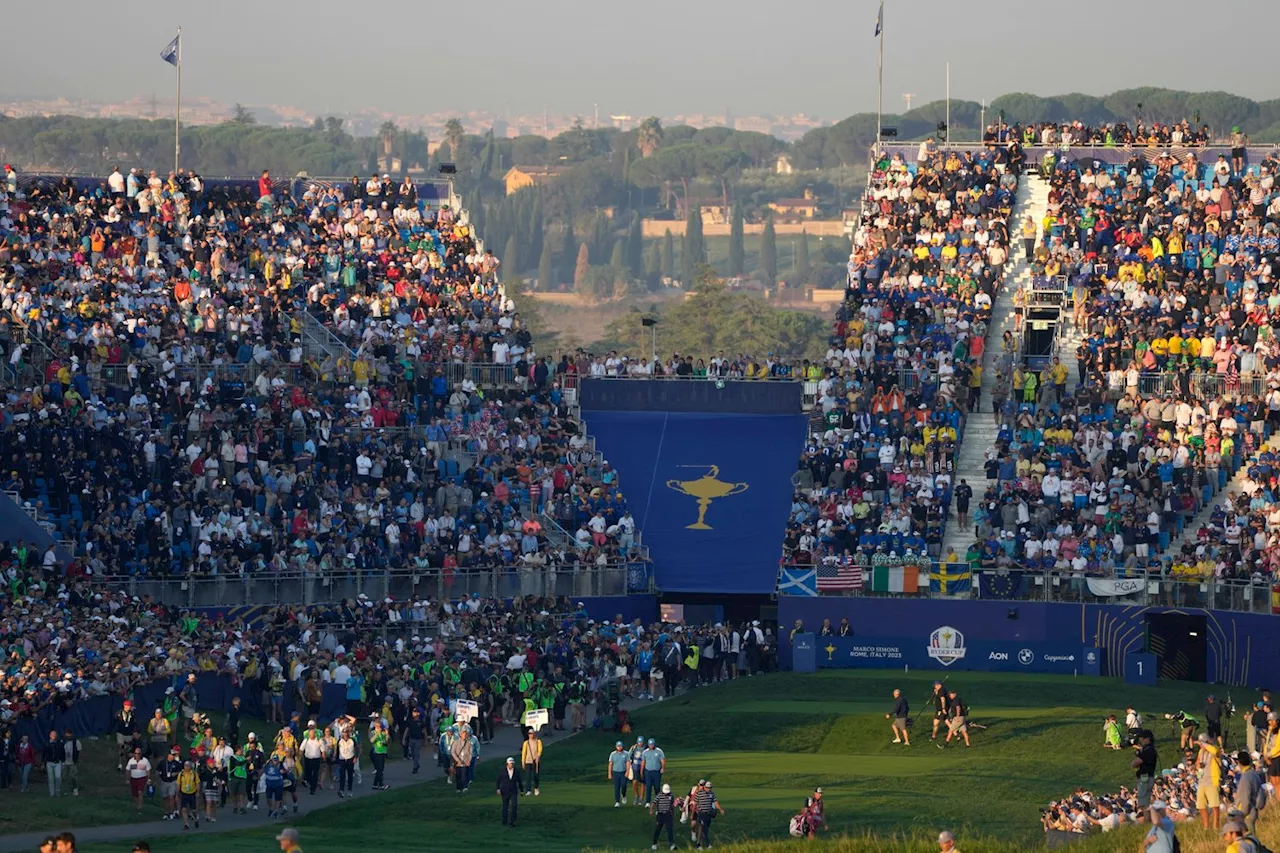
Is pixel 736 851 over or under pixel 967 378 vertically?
under

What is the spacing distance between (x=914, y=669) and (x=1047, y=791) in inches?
539

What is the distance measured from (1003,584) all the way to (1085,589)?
1890mm

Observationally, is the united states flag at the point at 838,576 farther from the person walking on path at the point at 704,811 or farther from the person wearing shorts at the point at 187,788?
the person wearing shorts at the point at 187,788

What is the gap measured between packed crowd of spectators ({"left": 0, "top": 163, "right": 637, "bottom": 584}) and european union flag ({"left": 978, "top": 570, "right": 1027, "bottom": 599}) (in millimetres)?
8980

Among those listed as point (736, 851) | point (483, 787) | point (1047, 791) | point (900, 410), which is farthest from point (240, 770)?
point (900, 410)

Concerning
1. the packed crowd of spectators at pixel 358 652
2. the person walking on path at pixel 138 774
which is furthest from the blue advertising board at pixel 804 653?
the person walking on path at pixel 138 774

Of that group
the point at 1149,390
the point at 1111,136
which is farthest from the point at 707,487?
the point at 1111,136

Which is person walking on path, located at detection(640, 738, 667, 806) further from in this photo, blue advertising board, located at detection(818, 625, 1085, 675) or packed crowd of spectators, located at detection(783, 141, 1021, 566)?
packed crowd of spectators, located at detection(783, 141, 1021, 566)

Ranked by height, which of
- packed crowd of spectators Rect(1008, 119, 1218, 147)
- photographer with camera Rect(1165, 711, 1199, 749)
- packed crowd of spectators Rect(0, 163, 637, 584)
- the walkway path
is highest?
packed crowd of spectators Rect(1008, 119, 1218, 147)

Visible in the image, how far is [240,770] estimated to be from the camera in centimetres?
3959

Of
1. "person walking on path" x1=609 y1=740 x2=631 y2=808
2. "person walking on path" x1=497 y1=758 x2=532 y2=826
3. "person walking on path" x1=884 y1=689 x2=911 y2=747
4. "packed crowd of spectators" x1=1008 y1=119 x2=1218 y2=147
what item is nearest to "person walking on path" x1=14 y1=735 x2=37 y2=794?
"person walking on path" x1=497 y1=758 x2=532 y2=826

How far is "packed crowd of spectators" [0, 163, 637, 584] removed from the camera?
2112 inches

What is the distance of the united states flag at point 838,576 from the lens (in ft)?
181

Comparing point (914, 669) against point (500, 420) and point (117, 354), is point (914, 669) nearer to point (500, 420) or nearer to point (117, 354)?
point (500, 420)
